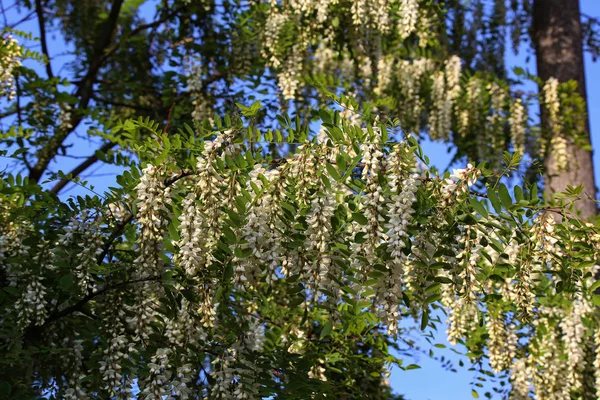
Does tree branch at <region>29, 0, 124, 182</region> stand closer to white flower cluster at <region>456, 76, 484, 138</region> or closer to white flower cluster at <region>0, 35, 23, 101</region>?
white flower cluster at <region>0, 35, 23, 101</region>

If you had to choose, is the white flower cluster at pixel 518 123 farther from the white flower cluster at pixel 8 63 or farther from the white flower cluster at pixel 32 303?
the white flower cluster at pixel 32 303

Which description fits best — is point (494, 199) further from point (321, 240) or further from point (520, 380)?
point (520, 380)

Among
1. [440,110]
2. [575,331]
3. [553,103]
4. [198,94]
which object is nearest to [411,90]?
[440,110]

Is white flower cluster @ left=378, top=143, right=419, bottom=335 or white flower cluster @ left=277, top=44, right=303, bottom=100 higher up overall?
white flower cluster @ left=277, top=44, right=303, bottom=100

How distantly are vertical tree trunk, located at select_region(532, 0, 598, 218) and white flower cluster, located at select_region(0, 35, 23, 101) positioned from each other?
14.8 ft

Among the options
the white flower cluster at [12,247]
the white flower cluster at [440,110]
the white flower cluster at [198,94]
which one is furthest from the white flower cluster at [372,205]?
the white flower cluster at [440,110]

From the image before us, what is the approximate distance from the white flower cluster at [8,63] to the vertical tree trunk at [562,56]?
4.51 meters

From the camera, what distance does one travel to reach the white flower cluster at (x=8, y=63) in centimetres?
536

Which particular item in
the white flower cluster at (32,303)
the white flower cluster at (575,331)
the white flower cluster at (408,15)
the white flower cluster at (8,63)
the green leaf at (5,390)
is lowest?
the green leaf at (5,390)

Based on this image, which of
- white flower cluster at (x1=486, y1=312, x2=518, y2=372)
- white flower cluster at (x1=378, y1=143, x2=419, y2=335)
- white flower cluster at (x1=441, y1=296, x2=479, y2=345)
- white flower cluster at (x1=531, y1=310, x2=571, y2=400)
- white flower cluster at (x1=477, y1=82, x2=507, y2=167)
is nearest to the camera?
white flower cluster at (x1=378, y1=143, x2=419, y2=335)

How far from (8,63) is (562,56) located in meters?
5.05

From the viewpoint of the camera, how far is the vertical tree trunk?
22.5 feet

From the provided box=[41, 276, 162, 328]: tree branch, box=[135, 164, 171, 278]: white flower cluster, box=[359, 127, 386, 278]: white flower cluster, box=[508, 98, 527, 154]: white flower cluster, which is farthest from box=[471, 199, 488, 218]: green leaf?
box=[508, 98, 527, 154]: white flower cluster

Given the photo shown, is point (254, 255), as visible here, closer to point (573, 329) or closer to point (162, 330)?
point (162, 330)
